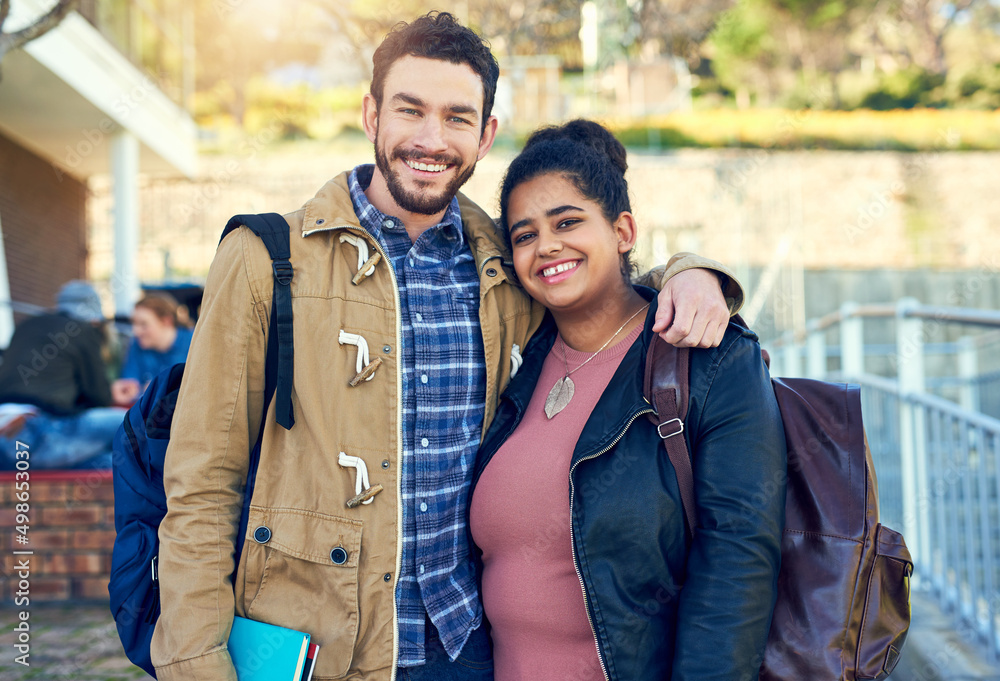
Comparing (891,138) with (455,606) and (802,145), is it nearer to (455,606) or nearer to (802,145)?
(802,145)

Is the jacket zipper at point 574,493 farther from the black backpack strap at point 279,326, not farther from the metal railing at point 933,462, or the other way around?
the metal railing at point 933,462

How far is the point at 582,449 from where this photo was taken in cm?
191

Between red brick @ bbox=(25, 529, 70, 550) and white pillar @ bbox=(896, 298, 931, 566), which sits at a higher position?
white pillar @ bbox=(896, 298, 931, 566)

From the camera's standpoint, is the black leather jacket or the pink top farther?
the pink top

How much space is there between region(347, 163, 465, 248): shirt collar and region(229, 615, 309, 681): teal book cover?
1.05m

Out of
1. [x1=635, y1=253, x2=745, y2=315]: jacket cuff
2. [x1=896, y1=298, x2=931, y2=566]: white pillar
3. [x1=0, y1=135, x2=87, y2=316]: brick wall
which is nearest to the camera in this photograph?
[x1=635, y1=253, x2=745, y2=315]: jacket cuff

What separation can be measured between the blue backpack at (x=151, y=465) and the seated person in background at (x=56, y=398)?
3362mm

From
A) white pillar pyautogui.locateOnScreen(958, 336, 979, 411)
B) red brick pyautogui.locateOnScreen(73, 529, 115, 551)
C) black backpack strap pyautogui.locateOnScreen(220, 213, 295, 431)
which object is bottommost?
red brick pyautogui.locateOnScreen(73, 529, 115, 551)

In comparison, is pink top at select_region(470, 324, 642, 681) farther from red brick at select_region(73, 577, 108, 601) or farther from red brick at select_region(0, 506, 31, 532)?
red brick at select_region(0, 506, 31, 532)

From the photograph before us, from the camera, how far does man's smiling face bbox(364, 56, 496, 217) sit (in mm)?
2141

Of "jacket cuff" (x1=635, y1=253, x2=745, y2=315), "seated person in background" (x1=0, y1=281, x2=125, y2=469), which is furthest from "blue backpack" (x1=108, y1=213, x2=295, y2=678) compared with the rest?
"seated person in background" (x1=0, y1=281, x2=125, y2=469)

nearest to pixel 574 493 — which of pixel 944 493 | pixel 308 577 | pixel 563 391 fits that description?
pixel 563 391

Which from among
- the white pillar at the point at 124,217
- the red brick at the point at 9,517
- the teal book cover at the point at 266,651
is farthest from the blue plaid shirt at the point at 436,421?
the white pillar at the point at 124,217

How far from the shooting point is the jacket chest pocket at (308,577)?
72.6 inches
